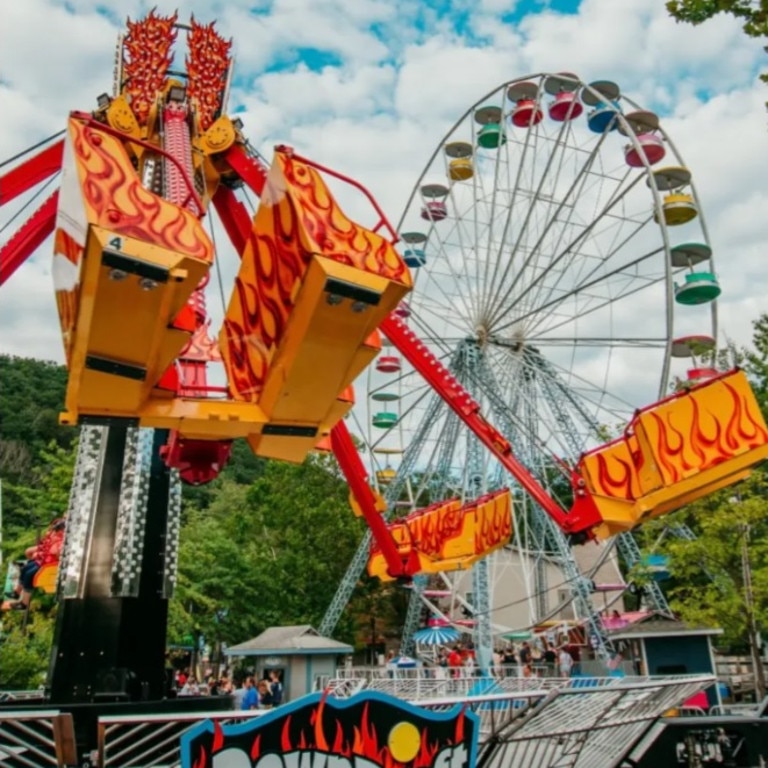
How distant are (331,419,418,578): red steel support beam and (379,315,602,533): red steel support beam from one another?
1047mm

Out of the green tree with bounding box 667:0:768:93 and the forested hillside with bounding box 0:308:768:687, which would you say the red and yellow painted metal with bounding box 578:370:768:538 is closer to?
the green tree with bounding box 667:0:768:93

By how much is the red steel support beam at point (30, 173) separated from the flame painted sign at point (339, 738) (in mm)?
5119

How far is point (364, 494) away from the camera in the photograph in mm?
8164

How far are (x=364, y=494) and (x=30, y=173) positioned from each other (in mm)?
4503

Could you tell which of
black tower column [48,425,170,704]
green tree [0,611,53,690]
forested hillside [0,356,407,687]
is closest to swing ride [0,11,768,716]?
black tower column [48,425,170,704]

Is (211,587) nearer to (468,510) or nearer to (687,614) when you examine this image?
(687,614)

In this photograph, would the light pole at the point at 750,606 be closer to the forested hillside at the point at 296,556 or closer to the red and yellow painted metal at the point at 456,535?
the forested hillside at the point at 296,556

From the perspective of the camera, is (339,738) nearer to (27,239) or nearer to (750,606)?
(27,239)

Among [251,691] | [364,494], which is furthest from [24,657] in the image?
[364,494]

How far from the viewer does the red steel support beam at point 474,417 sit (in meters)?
7.01

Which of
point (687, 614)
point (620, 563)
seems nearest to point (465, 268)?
point (687, 614)

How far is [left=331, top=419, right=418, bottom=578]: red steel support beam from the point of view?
761 cm

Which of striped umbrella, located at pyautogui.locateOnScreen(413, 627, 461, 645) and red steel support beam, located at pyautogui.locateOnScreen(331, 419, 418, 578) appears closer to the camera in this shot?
red steel support beam, located at pyautogui.locateOnScreen(331, 419, 418, 578)

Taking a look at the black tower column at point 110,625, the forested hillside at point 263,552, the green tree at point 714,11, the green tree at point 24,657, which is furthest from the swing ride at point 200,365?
the forested hillside at point 263,552
